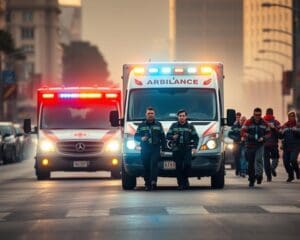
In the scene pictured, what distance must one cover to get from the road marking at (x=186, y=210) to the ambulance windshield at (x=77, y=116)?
14.0m

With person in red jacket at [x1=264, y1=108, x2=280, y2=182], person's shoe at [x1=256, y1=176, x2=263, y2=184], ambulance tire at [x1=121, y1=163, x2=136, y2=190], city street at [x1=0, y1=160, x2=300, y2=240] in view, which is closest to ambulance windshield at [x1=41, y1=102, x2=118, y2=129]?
person in red jacket at [x1=264, y1=108, x2=280, y2=182]

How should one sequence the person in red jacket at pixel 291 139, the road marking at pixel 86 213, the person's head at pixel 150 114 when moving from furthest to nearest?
the person in red jacket at pixel 291 139
the person's head at pixel 150 114
the road marking at pixel 86 213

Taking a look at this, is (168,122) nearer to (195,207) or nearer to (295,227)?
(195,207)

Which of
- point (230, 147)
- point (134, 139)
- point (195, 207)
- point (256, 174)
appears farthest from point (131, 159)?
point (230, 147)

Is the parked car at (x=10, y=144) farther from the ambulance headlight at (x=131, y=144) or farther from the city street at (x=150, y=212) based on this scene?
the ambulance headlight at (x=131, y=144)

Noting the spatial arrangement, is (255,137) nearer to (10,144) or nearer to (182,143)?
(182,143)

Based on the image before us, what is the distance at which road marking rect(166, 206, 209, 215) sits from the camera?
20281mm

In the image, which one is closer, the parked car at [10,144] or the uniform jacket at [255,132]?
the uniform jacket at [255,132]

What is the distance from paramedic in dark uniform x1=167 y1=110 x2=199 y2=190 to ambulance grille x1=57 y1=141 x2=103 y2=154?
7.54 meters

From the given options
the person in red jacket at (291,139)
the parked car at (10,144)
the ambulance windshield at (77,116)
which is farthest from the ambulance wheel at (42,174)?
the parked car at (10,144)

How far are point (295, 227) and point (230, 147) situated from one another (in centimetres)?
3009

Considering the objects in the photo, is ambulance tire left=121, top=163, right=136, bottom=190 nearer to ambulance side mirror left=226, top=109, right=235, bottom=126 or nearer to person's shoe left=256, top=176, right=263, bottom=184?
ambulance side mirror left=226, top=109, right=235, bottom=126

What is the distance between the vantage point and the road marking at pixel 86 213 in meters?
19.9

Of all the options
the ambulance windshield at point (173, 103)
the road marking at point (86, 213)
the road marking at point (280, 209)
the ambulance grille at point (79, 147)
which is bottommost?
the road marking at point (86, 213)
